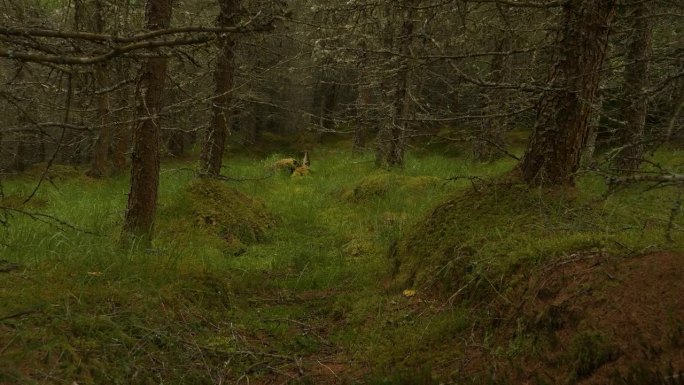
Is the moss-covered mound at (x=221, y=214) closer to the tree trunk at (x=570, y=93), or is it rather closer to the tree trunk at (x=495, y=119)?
the tree trunk at (x=495, y=119)

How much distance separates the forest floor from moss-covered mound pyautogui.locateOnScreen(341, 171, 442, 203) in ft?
8.91

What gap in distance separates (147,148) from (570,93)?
14.9 ft

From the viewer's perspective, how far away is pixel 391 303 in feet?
15.2

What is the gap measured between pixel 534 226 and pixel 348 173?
33.5ft

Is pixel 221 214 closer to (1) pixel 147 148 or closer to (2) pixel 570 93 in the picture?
(1) pixel 147 148

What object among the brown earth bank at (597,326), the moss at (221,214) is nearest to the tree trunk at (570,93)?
the brown earth bank at (597,326)

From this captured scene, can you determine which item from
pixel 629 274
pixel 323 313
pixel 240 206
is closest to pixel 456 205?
pixel 323 313

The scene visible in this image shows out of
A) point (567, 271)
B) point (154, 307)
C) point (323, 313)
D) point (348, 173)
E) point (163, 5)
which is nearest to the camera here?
point (567, 271)

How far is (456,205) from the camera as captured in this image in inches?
207

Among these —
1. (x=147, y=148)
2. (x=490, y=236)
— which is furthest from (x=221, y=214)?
(x=490, y=236)

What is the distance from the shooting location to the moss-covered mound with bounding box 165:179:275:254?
25.7 ft

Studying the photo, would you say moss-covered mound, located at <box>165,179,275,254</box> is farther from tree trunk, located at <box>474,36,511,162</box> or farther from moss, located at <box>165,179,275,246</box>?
tree trunk, located at <box>474,36,511,162</box>

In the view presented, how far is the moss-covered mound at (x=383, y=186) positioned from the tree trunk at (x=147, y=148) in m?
4.55

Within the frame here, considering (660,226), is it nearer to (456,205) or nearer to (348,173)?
(456,205)
